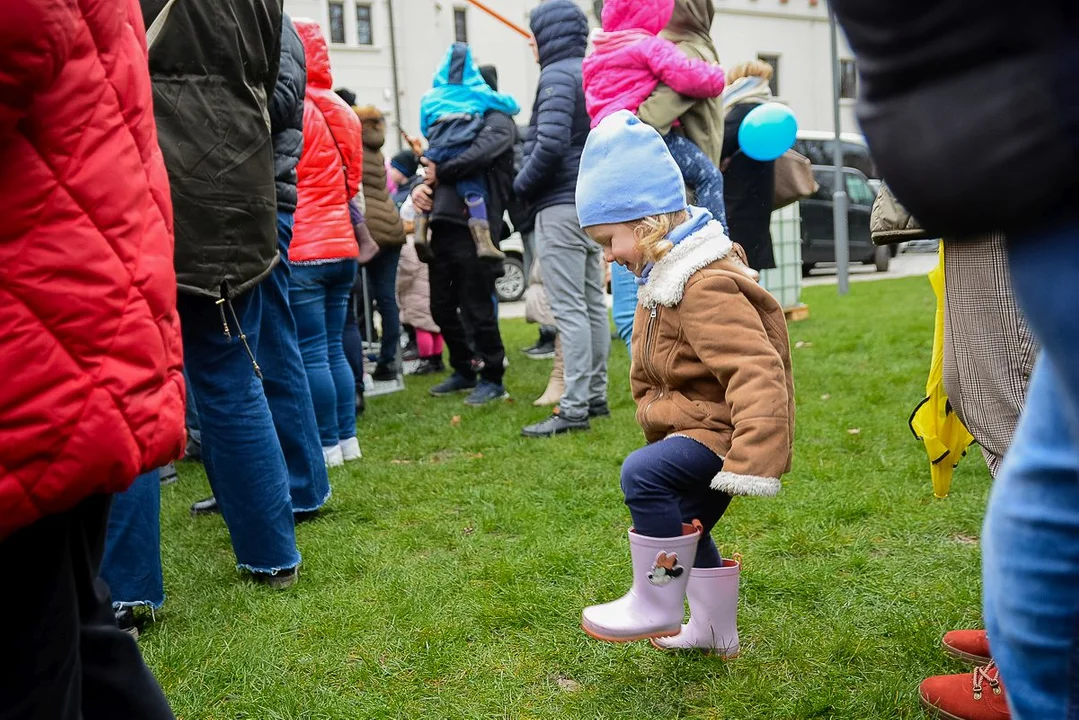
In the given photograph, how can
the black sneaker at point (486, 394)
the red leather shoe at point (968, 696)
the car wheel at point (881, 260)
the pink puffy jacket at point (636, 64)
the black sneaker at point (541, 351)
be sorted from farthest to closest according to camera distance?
the car wheel at point (881, 260), the black sneaker at point (541, 351), the black sneaker at point (486, 394), the pink puffy jacket at point (636, 64), the red leather shoe at point (968, 696)

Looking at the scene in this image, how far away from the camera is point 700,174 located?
4711 millimetres

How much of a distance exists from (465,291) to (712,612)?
423 cm

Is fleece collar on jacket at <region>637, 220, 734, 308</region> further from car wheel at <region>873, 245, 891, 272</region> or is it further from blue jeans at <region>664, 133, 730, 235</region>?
car wheel at <region>873, 245, 891, 272</region>

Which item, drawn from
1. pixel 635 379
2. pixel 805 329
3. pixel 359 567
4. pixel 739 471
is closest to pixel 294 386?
pixel 359 567

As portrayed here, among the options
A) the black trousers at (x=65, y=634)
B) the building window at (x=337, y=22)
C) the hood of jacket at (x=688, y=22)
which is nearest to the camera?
the black trousers at (x=65, y=634)

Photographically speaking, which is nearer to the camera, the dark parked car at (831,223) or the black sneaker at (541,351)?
the black sneaker at (541,351)

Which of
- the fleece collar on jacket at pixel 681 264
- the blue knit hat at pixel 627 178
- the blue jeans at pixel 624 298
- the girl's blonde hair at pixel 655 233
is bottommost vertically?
the blue jeans at pixel 624 298

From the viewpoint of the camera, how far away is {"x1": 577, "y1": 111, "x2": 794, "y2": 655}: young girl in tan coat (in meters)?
2.30

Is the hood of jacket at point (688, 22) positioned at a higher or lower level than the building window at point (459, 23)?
lower

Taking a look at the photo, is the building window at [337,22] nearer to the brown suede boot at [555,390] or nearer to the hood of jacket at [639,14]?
the brown suede boot at [555,390]

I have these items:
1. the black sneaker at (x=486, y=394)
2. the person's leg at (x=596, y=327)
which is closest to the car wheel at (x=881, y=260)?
the black sneaker at (x=486, y=394)

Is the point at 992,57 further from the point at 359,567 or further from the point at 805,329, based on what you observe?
the point at 805,329

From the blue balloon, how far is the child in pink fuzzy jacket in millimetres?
580

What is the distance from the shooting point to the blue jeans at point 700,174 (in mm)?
4684
